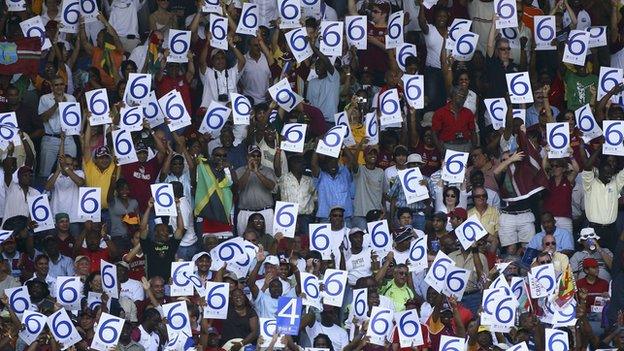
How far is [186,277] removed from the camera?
90.6ft

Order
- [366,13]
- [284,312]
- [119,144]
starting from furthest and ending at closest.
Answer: [366,13], [119,144], [284,312]

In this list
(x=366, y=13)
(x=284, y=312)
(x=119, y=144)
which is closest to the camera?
(x=284, y=312)

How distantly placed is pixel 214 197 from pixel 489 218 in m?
3.06

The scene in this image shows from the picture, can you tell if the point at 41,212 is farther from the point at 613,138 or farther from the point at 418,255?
the point at 613,138

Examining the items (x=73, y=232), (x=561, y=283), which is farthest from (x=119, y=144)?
(x=561, y=283)

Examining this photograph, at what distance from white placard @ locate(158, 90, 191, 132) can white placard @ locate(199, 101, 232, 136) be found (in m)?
0.27

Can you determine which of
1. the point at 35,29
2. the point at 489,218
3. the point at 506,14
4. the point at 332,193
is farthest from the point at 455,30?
the point at 35,29

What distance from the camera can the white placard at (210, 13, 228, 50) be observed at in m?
29.8

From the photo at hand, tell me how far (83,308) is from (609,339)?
558 cm

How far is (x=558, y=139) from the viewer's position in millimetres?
29125

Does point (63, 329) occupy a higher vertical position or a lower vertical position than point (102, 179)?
lower

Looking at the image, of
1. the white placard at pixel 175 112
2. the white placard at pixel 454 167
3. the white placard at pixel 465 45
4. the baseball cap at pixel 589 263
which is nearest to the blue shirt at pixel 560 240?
the baseball cap at pixel 589 263

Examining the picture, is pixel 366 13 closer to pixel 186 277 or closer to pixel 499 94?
pixel 499 94

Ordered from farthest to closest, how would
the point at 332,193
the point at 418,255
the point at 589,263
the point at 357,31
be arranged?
1. the point at 357,31
2. the point at 332,193
3. the point at 589,263
4. the point at 418,255
